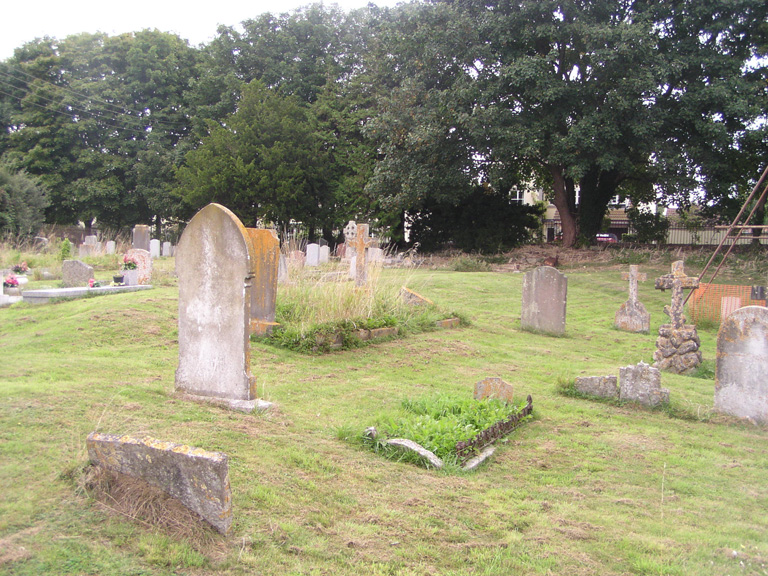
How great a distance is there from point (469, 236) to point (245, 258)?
2375 centimetres

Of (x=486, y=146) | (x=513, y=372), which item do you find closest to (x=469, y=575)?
(x=513, y=372)

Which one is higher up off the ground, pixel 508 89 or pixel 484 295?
pixel 508 89

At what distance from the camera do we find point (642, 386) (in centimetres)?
695

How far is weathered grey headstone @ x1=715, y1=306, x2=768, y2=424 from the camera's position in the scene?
21.4 feet

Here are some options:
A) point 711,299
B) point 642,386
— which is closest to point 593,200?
point 711,299

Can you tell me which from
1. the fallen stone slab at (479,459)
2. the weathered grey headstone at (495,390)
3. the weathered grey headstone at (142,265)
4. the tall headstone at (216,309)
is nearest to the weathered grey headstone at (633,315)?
the weathered grey headstone at (495,390)

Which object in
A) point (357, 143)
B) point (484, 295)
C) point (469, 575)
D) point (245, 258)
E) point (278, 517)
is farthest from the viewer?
point (357, 143)

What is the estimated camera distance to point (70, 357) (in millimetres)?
7125

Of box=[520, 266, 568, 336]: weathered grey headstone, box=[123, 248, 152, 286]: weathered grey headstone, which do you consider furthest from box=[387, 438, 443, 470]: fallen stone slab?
box=[123, 248, 152, 286]: weathered grey headstone

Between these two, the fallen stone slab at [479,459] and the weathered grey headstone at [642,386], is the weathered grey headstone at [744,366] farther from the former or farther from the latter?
the fallen stone slab at [479,459]

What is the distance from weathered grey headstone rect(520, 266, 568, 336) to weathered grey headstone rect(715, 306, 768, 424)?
485 centimetres

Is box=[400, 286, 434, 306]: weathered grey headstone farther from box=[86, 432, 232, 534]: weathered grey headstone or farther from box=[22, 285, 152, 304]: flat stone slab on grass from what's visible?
box=[86, 432, 232, 534]: weathered grey headstone

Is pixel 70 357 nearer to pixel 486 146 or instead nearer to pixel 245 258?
pixel 245 258

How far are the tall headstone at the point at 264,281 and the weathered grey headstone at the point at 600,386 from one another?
14.8ft
